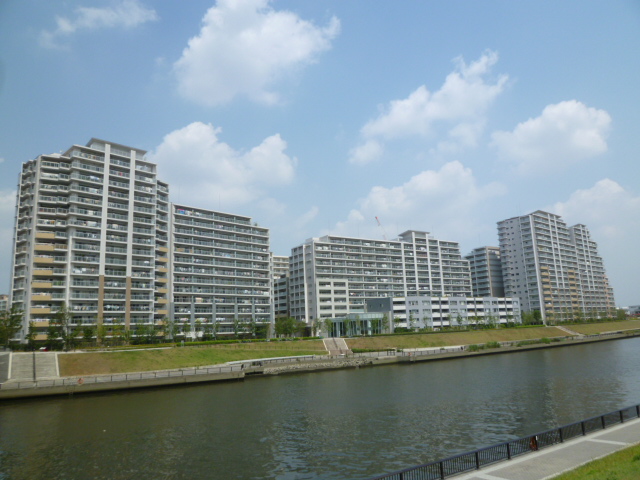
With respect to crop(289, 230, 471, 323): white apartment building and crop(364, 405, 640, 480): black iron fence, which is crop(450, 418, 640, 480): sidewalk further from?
crop(289, 230, 471, 323): white apartment building

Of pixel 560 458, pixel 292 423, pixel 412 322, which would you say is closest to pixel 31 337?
pixel 292 423

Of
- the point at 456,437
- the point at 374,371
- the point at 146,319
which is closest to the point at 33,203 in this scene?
the point at 146,319

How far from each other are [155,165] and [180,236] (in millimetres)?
20668

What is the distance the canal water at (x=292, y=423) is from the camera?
88.5ft

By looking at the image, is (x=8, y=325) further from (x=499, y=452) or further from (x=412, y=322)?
(x=412, y=322)

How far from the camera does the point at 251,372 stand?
232 ft

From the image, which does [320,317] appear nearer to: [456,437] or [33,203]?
[33,203]

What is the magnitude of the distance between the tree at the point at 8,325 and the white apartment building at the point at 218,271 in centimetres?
3598

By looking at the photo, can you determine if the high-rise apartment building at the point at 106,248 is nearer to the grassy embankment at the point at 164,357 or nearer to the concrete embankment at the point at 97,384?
the grassy embankment at the point at 164,357

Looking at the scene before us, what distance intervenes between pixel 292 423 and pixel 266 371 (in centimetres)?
3612

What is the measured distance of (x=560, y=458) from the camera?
66.8ft

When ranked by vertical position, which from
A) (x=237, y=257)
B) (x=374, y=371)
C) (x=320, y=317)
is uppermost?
(x=237, y=257)

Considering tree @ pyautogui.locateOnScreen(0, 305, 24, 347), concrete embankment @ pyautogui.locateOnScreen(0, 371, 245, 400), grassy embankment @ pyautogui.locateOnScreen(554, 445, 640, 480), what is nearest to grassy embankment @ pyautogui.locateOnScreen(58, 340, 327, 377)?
concrete embankment @ pyautogui.locateOnScreen(0, 371, 245, 400)

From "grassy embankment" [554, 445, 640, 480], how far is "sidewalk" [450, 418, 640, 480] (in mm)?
673
